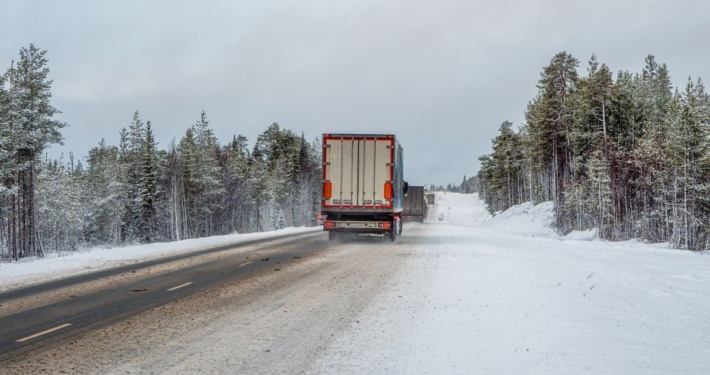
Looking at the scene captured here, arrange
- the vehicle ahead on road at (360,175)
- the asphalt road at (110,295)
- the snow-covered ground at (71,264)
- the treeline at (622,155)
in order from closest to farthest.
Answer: the asphalt road at (110,295)
the snow-covered ground at (71,264)
the vehicle ahead on road at (360,175)
the treeline at (622,155)

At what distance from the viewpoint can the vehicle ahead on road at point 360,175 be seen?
59.6 feet

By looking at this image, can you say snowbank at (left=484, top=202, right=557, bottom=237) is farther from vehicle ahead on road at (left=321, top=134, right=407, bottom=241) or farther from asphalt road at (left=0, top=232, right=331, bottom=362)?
asphalt road at (left=0, top=232, right=331, bottom=362)

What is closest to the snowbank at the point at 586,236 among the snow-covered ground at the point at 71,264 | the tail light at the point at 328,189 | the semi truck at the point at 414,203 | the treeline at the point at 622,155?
the treeline at the point at 622,155

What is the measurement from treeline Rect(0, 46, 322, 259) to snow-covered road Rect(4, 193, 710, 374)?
78.6 ft

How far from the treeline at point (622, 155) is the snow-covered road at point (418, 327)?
15132mm

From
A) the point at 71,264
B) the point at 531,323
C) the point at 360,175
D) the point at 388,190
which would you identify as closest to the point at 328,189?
the point at 360,175

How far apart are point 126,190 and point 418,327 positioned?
48.7 m

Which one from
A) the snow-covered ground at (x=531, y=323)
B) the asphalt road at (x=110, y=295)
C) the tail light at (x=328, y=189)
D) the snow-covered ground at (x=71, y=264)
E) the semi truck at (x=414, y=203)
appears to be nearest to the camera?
the snow-covered ground at (x=531, y=323)

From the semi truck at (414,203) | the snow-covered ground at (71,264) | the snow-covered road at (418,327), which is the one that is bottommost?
the snow-covered ground at (71,264)

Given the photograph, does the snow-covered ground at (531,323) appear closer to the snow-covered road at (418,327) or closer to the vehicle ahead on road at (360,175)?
the snow-covered road at (418,327)

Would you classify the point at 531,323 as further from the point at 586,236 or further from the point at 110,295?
the point at 586,236

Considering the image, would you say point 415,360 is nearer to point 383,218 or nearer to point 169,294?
point 169,294

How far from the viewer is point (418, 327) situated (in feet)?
19.1

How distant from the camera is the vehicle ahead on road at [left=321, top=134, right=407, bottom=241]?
18.2 meters
